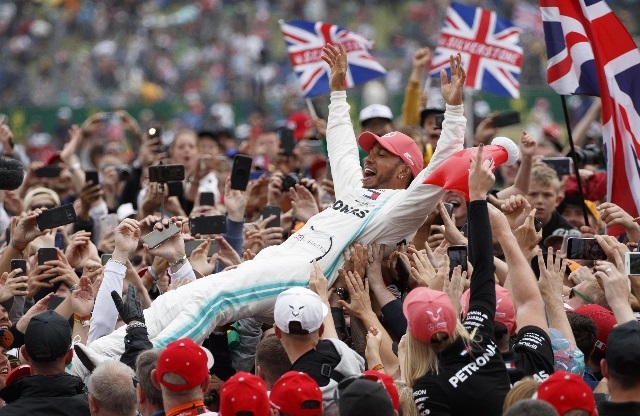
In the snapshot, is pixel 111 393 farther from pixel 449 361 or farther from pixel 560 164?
pixel 560 164

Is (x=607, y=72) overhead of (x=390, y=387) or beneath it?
overhead

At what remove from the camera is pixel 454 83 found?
23.3 ft

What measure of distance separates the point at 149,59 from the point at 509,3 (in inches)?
307

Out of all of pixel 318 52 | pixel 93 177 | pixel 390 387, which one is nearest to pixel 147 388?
pixel 390 387

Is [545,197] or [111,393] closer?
[111,393]

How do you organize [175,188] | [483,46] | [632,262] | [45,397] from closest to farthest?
[45,397]
[632,262]
[175,188]
[483,46]

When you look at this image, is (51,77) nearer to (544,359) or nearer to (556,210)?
(556,210)

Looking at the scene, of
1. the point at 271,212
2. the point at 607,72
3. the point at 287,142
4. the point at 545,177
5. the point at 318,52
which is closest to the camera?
the point at 607,72

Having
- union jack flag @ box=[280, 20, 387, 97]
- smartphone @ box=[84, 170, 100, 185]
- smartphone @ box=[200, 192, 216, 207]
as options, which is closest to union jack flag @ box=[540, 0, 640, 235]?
smartphone @ box=[200, 192, 216, 207]

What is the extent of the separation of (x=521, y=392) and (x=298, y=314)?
4.01ft

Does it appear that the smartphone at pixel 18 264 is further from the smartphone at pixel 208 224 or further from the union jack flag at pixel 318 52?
the union jack flag at pixel 318 52

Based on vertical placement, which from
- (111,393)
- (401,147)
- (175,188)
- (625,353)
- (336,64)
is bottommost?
(175,188)

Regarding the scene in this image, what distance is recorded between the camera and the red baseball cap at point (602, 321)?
6520 mm

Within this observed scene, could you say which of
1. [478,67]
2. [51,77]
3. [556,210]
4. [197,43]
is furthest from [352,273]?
[197,43]
